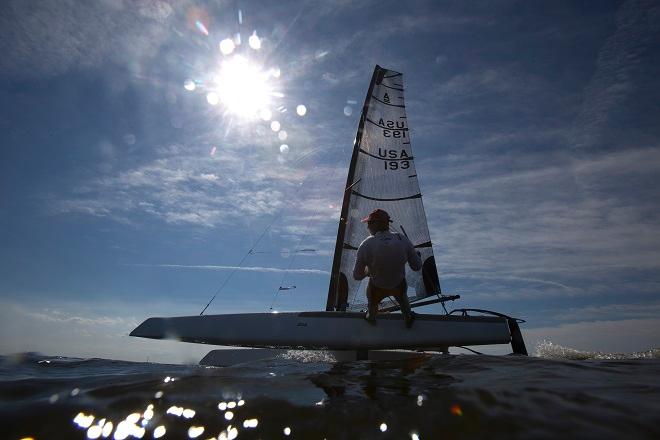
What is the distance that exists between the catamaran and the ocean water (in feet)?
17.4

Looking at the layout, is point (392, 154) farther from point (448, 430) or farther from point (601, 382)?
point (448, 430)

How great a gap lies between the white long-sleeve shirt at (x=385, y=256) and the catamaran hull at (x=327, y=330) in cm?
181

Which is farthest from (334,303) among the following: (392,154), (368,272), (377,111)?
(377,111)

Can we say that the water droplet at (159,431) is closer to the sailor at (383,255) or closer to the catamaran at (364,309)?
the sailor at (383,255)

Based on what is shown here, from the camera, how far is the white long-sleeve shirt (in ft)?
21.2

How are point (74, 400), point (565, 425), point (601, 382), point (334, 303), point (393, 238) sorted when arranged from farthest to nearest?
1. point (334, 303)
2. point (393, 238)
3. point (601, 382)
4. point (74, 400)
5. point (565, 425)

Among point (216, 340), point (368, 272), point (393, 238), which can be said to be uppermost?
point (393, 238)

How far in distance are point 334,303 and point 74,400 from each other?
9.28 meters

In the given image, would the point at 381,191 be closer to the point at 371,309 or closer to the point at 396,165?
the point at 396,165

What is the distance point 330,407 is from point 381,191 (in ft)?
36.1

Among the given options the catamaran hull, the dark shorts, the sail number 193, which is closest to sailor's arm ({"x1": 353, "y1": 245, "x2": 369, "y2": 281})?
the dark shorts

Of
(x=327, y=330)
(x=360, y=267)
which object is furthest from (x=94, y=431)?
(x=327, y=330)

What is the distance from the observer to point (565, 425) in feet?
5.11

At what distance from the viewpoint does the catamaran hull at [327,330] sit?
7859 millimetres
